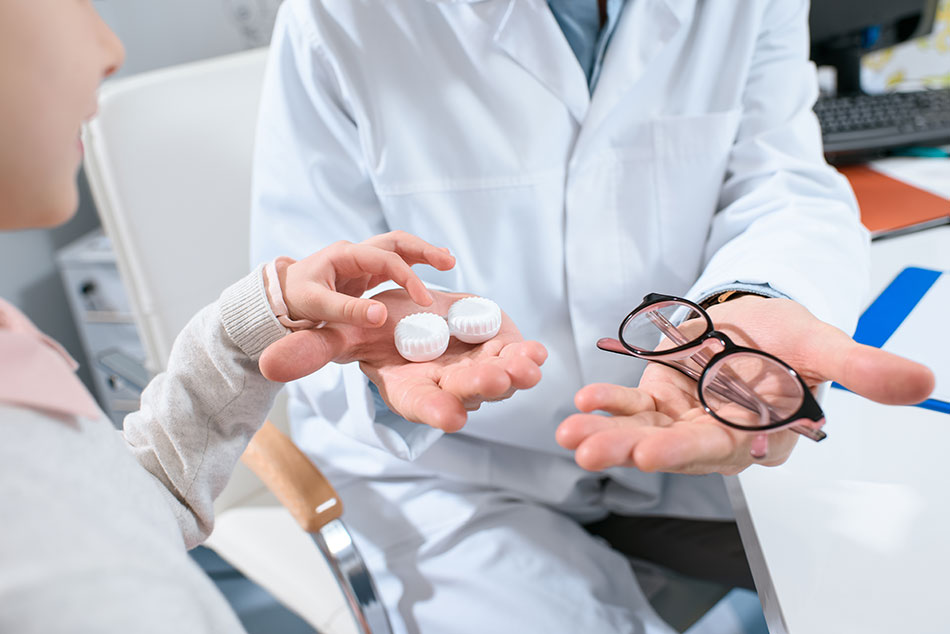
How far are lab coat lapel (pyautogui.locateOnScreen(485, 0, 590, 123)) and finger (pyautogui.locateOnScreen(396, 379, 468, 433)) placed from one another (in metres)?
0.42

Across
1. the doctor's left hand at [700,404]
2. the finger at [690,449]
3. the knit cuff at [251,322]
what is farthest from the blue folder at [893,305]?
the knit cuff at [251,322]

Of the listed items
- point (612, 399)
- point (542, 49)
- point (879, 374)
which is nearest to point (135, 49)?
point (542, 49)

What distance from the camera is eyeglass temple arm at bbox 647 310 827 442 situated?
1.43 feet

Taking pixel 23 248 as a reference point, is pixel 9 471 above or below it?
above

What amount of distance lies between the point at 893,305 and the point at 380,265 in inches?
21.7

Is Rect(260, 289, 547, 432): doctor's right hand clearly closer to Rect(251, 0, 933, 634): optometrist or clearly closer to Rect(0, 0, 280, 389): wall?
Rect(251, 0, 933, 634): optometrist

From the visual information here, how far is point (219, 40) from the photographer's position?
1.79 metres

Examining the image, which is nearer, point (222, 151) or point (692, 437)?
point (692, 437)

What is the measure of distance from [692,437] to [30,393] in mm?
356

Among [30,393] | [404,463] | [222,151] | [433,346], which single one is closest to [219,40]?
[222,151]

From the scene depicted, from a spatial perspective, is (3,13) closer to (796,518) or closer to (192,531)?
(192,531)

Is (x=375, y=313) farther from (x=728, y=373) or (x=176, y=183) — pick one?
(x=176, y=183)

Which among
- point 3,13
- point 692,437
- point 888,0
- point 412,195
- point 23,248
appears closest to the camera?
point 3,13

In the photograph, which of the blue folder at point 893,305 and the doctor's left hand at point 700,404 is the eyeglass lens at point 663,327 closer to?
the doctor's left hand at point 700,404
